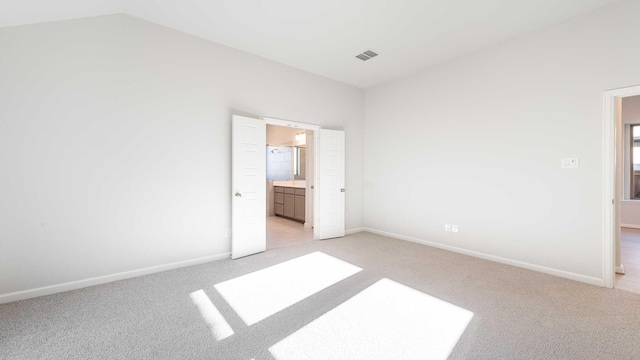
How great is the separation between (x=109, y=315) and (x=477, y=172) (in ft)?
15.1

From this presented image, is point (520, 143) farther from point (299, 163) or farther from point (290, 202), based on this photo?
point (299, 163)

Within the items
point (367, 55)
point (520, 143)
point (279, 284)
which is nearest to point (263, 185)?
point (279, 284)

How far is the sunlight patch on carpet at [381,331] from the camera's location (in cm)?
170

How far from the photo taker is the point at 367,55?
3.93m

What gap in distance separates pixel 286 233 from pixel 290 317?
3.15 m

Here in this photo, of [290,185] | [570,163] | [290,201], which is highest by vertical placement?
[570,163]

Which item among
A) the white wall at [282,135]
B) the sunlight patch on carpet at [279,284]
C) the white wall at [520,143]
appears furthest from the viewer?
the white wall at [282,135]

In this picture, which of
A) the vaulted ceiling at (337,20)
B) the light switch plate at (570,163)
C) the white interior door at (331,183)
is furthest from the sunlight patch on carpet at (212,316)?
the light switch plate at (570,163)

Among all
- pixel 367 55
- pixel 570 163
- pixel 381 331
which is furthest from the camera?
pixel 367 55

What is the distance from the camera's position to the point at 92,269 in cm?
277

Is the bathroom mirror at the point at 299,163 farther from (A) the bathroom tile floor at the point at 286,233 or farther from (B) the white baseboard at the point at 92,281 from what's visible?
(B) the white baseboard at the point at 92,281

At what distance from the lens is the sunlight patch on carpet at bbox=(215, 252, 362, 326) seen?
7.49 feet

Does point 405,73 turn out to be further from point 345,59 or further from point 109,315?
point 109,315

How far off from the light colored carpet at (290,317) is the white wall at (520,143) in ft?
1.72
